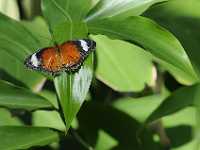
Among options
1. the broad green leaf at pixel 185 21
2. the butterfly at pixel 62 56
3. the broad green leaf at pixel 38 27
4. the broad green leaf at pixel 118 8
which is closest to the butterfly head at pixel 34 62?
the butterfly at pixel 62 56

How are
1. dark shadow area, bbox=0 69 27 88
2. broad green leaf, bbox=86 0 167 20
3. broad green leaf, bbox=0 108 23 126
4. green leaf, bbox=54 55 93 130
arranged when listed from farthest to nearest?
broad green leaf, bbox=0 108 23 126, dark shadow area, bbox=0 69 27 88, broad green leaf, bbox=86 0 167 20, green leaf, bbox=54 55 93 130

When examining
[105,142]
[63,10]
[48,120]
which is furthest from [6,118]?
[63,10]

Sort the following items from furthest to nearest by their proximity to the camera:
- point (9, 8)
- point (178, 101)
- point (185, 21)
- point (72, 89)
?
point (9, 8) < point (185, 21) < point (178, 101) < point (72, 89)

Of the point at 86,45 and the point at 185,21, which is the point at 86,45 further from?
the point at 185,21

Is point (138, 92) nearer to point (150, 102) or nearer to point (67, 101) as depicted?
point (150, 102)

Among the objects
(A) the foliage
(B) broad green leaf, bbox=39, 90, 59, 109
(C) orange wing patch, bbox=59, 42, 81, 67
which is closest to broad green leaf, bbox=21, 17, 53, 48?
(A) the foliage

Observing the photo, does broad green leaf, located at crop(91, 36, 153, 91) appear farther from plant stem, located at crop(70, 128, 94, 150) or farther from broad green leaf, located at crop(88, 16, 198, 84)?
broad green leaf, located at crop(88, 16, 198, 84)
